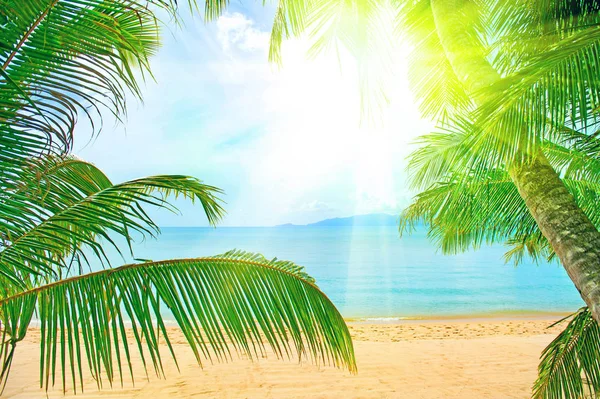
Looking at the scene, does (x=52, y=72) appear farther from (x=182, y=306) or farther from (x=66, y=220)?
(x=182, y=306)

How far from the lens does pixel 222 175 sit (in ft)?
437

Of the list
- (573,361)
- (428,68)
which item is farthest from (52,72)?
(428,68)

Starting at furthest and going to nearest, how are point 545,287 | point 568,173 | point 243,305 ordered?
1. point 545,287
2. point 568,173
3. point 243,305

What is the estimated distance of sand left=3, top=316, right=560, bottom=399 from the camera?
17.5ft

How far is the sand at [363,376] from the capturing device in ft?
17.5

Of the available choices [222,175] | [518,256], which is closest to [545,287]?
[518,256]

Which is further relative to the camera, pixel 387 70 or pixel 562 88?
pixel 387 70

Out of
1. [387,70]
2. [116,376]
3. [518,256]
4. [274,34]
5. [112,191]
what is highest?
[274,34]

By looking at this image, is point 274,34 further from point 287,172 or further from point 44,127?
point 287,172

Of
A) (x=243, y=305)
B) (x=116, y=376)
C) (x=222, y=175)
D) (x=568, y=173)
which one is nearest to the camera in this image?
(x=243, y=305)

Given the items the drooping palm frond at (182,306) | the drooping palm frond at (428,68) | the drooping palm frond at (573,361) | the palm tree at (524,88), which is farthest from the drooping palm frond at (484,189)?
the drooping palm frond at (182,306)

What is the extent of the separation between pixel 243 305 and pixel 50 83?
148 cm

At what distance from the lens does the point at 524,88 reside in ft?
6.86

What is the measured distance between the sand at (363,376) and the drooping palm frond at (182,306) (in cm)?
359
